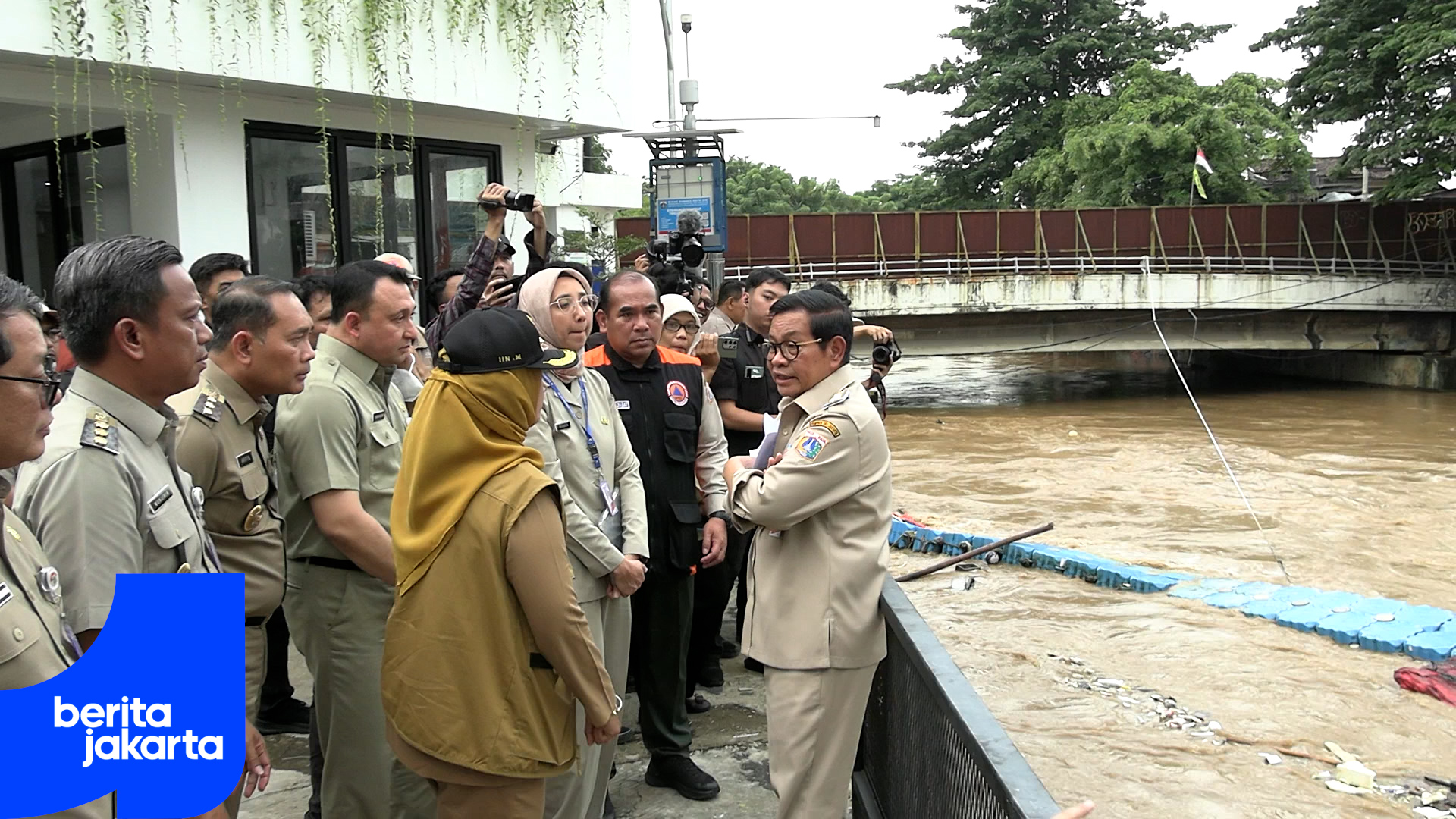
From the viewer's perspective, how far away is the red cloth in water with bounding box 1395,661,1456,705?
6305 millimetres

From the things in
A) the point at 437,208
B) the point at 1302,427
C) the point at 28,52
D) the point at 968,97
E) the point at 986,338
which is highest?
the point at 968,97

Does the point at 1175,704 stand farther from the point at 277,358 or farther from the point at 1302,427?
the point at 1302,427

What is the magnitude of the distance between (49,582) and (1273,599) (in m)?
8.31

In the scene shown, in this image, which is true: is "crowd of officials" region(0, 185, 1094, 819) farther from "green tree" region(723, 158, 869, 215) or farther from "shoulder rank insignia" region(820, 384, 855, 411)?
"green tree" region(723, 158, 869, 215)

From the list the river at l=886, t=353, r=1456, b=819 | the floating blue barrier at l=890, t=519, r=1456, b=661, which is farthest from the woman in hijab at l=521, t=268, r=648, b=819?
the floating blue barrier at l=890, t=519, r=1456, b=661

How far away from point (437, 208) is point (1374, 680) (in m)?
7.36

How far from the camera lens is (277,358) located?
3041 mm

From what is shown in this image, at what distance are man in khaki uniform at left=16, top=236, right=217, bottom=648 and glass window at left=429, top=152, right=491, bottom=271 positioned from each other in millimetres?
6528

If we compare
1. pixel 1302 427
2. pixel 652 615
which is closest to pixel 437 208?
pixel 652 615

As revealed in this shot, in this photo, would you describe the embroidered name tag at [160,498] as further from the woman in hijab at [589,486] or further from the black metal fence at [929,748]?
the black metal fence at [929,748]

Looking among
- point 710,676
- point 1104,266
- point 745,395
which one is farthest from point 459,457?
point 1104,266

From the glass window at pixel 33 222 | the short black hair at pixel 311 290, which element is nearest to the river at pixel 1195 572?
the short black hair at pixel 311 290

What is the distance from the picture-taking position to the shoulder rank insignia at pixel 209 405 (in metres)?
2.89

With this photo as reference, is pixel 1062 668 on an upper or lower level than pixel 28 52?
lower
